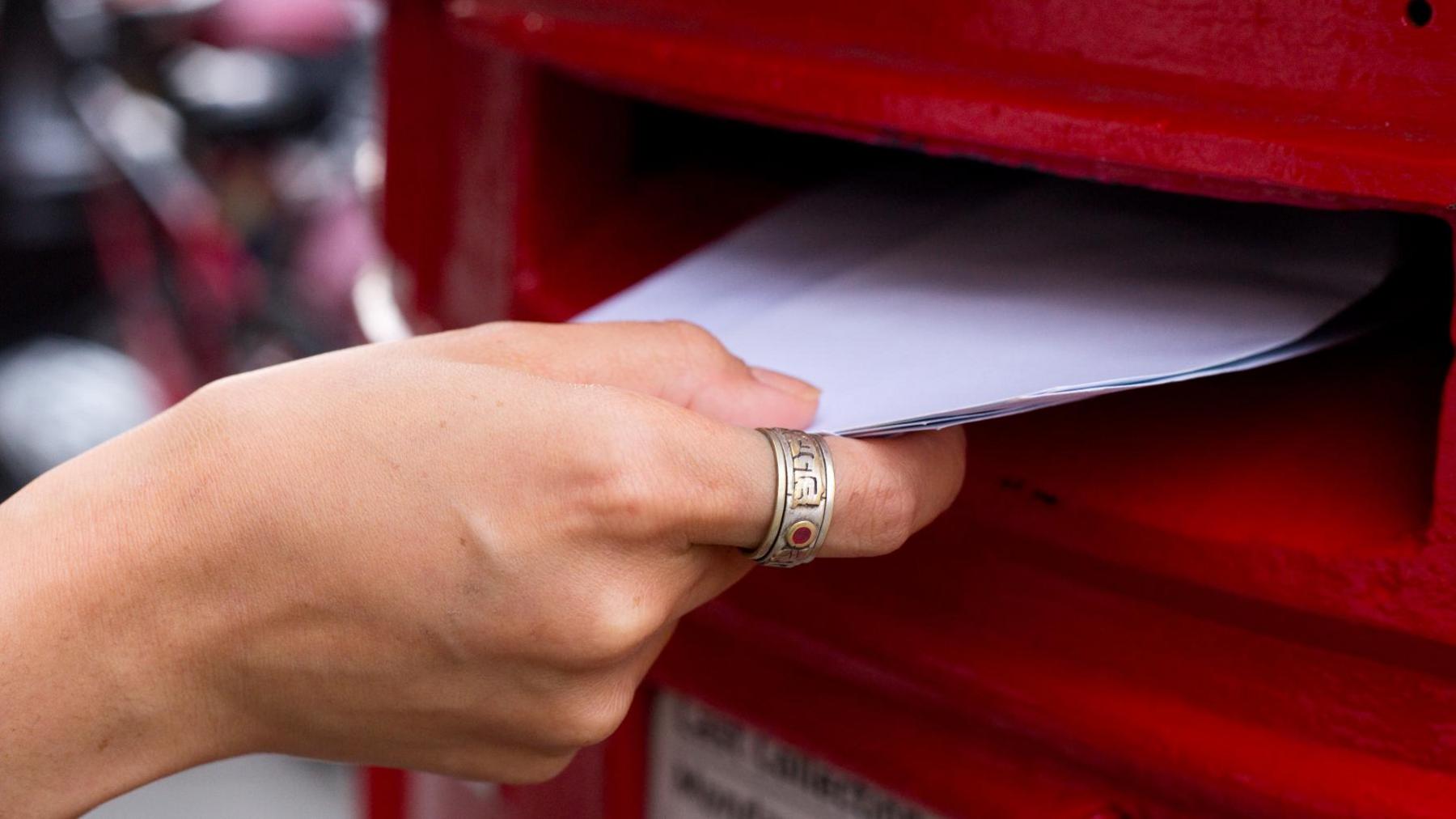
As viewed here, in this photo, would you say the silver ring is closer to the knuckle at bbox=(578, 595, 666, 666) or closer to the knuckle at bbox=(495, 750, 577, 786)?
the knuckle at bbox=(578, 595, 666, 666)

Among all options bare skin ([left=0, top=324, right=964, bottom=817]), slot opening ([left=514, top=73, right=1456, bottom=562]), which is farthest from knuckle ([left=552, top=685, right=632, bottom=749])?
slot opening ([left=514, top=73, right=1456, bottom=562])

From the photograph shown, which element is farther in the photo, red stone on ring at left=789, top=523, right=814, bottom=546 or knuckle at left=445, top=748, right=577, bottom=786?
knuckle at left=445, top=748, right=577, bottom=786

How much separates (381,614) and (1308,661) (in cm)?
48

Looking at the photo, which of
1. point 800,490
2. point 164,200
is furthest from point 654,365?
point 164,200

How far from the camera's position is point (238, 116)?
3.56 metres

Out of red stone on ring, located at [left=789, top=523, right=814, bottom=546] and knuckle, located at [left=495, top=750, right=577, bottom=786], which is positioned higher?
Answer: red stone on ring, located at [left=789, top=523, right=814, bottom=546]

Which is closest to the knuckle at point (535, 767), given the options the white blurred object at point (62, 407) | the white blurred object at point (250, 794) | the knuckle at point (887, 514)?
the knuckle at point (887, 514)

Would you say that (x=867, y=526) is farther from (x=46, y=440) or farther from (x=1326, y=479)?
(x=46, y=440)

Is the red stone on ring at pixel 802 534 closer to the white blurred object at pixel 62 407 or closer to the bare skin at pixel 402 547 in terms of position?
the bare skin at pixel 402 547

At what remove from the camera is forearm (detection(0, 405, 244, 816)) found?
788mm

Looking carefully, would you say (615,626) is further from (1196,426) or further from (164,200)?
(164,200)

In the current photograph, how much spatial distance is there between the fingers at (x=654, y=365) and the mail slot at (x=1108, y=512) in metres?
0.14

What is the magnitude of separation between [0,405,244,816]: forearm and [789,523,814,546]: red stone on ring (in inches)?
11.8

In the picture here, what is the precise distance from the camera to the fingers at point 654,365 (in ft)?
2.67
